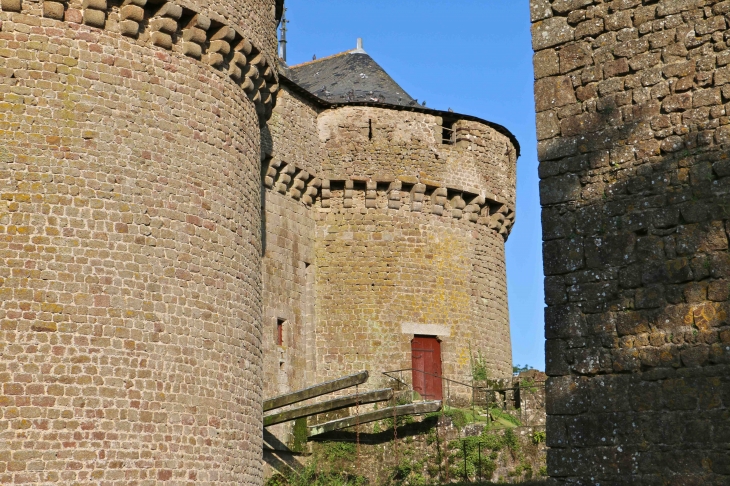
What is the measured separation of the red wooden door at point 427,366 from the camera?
69.4ft

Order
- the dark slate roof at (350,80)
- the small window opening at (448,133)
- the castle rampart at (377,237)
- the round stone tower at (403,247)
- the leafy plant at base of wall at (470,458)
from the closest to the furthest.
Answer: the leafy plant at base of wall at (470,458)
the castle rampart at (377,237)
the round stone tower at (403,247)
the dark slate roof at (350,80)
the small window opening at (448,133)

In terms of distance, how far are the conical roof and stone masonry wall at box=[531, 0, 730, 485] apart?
13564mm

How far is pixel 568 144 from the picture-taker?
8414 millimetres

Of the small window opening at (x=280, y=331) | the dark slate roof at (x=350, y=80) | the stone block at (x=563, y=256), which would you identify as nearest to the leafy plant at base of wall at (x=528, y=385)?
the small window opening at (x=280, y=331)

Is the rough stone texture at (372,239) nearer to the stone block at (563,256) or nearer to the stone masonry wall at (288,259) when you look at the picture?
the stone masonry wall at (288,259)

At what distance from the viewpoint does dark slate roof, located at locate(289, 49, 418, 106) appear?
2239 cm

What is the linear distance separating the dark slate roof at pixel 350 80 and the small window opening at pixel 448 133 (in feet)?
2.82

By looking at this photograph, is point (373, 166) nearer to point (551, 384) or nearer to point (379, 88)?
point (379, 88)

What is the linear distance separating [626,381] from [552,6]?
3.14 m

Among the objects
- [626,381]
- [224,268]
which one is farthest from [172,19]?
[626,381]

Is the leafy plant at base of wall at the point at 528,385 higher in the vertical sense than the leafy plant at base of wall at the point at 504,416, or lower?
higher

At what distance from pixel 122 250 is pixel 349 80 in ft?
39.0

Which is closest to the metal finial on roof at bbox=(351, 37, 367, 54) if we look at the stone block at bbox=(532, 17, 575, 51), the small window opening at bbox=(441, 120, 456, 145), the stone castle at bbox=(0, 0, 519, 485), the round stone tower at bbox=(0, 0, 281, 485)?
the small window opening at bbox=(441, 120, 456, 145)

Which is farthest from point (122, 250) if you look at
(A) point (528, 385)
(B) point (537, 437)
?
(A) point (528, 385)
